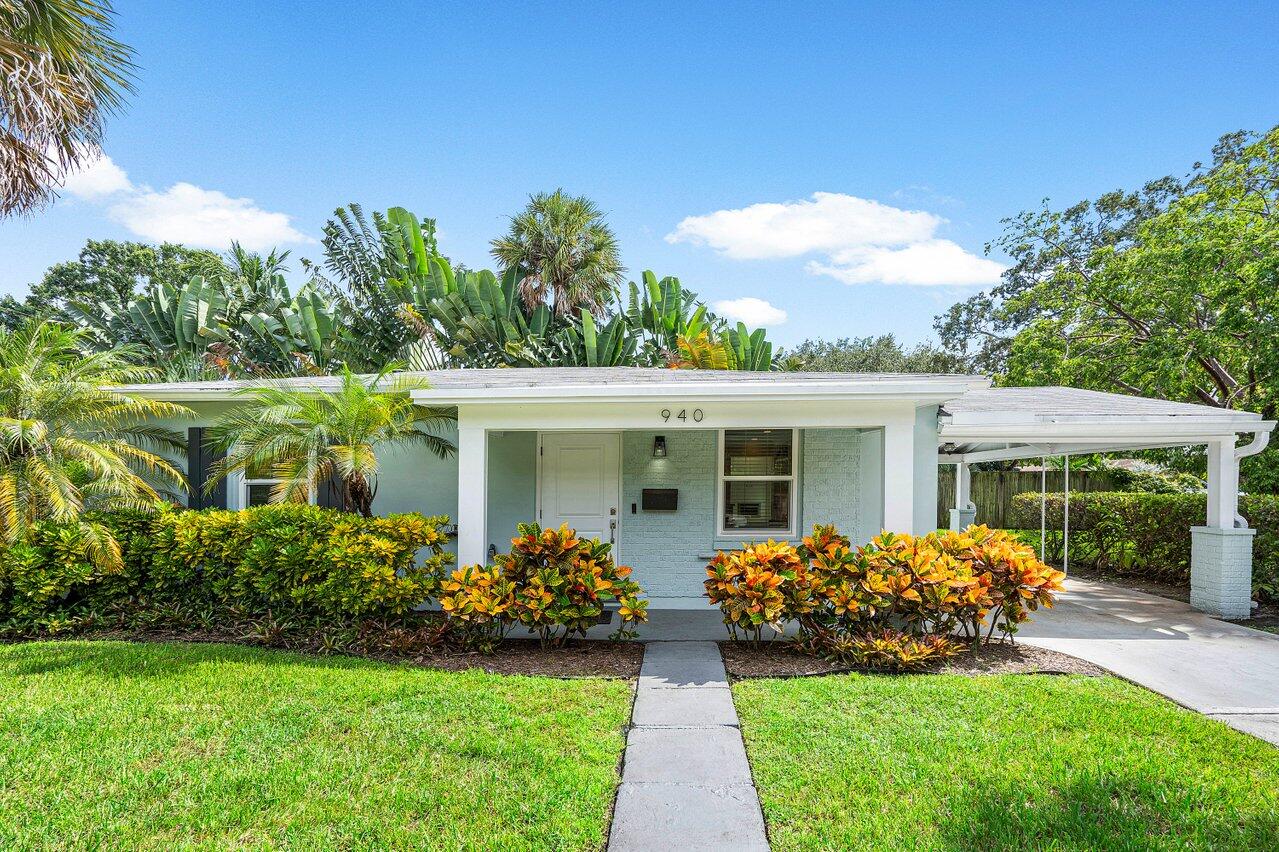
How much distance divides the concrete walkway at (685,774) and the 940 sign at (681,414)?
8.20 ft

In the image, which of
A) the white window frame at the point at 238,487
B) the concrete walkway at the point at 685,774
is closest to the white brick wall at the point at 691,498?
the concrete walkway at the point at 685,774

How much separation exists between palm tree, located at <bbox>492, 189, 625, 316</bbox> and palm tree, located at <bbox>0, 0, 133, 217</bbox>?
473 inches

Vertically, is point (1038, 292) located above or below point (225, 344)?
above

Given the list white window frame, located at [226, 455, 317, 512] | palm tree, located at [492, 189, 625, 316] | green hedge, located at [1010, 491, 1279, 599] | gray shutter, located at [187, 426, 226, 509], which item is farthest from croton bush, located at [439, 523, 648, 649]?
palm tree, located at [492, 189, 625, 316]

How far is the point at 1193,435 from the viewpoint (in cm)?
809

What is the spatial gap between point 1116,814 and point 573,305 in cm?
1693

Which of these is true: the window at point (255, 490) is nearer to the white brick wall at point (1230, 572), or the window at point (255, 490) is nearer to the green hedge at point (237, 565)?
the green hedge at point (237, 565)

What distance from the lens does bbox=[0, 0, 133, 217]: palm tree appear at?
5.72m

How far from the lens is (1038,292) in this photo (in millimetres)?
16453

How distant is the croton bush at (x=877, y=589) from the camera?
19.5ft

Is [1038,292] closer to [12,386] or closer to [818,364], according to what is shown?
[818,364]

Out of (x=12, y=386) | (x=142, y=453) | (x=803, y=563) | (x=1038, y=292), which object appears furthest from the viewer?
(x=1038, y=292)

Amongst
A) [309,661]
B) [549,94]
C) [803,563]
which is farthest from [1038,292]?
[309,661]

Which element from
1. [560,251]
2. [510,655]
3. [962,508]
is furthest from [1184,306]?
[560,251]
